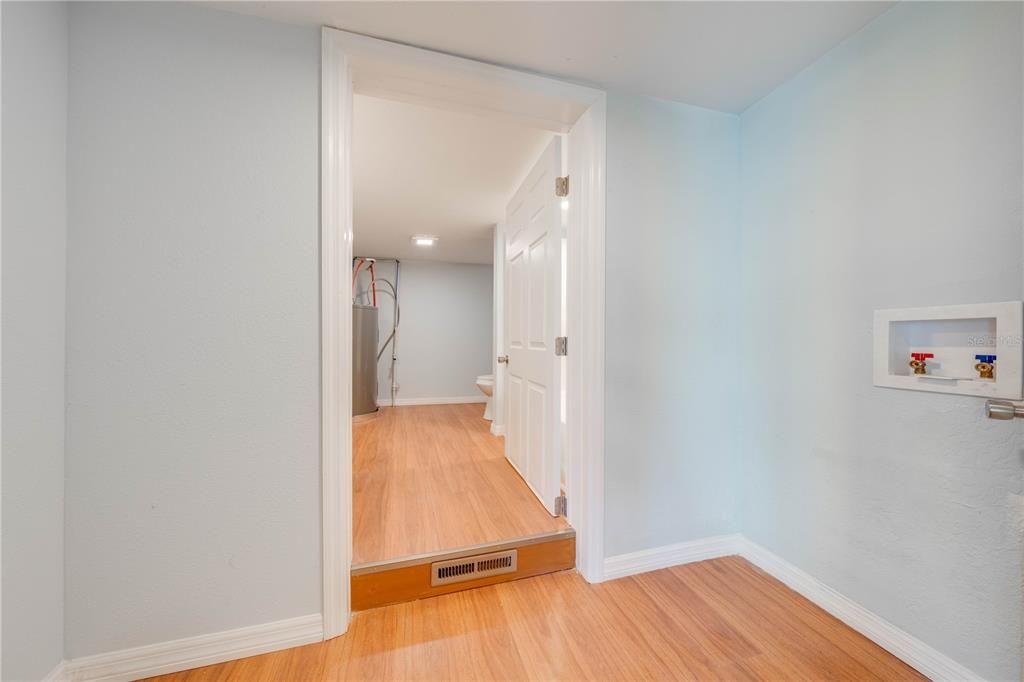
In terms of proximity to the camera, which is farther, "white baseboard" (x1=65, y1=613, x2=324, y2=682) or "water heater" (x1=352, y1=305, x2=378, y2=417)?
"water heater" (x1=352, y1=305, x2=378, y2=417)

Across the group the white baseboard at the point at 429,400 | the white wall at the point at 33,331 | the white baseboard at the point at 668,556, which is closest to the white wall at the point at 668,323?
the white baseboard at the point at 668,556

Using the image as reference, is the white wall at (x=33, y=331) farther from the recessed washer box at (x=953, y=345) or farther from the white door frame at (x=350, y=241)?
the recessed washer box at (x=953, y=345)

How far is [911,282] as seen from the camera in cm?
112

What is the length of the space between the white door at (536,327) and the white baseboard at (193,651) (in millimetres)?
1066

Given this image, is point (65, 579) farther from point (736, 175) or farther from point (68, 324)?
point (736, 175)

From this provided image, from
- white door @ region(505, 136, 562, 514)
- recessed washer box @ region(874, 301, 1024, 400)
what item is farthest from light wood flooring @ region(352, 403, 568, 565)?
recessed washer box @ region(874, 301, 1024, 400)

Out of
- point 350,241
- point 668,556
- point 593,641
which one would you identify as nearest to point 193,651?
point 593,641

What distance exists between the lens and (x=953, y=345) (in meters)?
1.04

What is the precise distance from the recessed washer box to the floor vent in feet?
4.84

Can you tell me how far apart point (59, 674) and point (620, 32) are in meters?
2.56

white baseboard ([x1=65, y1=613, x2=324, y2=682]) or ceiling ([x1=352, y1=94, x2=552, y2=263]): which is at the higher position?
ceiling ([x1=352, y1=94, x2=552, y2=263])

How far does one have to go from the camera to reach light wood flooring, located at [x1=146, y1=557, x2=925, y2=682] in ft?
3.55

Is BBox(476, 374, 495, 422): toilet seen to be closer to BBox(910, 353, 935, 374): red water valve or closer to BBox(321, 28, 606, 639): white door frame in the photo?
BBox(321, 28, 606, 639): white door frame

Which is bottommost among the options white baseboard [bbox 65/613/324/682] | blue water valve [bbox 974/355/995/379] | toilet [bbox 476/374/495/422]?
white baseboard [bbox 65/613/324/682]
